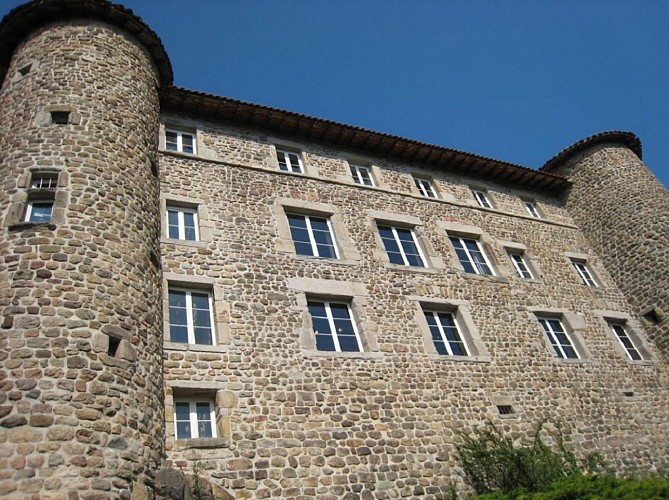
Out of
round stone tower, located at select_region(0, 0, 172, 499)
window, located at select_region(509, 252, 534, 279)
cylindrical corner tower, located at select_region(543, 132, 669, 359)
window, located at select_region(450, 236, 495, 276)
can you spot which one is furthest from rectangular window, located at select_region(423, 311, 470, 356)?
cylindrical corner tower, located at select_region(543, 132, 669, 359)

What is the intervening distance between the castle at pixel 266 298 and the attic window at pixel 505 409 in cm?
6

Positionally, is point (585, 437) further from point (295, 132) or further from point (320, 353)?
point (295, 132)

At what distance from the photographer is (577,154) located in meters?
17.7

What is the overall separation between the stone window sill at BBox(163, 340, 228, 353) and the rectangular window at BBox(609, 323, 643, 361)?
10551 millimetres

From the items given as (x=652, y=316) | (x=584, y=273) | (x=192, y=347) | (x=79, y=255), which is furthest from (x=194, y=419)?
(x=652, y=316)

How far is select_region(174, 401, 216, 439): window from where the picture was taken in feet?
24.8

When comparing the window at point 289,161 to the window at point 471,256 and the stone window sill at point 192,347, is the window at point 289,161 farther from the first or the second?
the stone window sill at point 192,347

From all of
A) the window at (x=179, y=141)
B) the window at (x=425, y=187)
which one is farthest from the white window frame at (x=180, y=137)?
the window at (x=425, y=187)

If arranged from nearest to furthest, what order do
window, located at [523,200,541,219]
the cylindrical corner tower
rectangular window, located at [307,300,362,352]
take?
rectangular window, located at [307,300,362,352] → the cylindrical corner tower → window, located at [523,200,541,219]

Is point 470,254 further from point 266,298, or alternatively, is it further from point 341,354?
point 266,298

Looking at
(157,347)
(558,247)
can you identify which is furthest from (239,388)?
(558,247)

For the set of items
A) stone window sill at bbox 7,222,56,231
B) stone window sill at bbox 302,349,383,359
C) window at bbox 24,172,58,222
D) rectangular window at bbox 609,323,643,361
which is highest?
window at bbox 24,172,58,222

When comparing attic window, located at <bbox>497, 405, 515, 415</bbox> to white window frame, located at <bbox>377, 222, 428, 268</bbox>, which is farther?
white window frame, located at <bbox>377, 222, 428, 268</bbox>

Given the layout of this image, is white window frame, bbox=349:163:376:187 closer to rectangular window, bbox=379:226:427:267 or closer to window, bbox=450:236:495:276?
rectangular window, bbox=379:226:427:267
